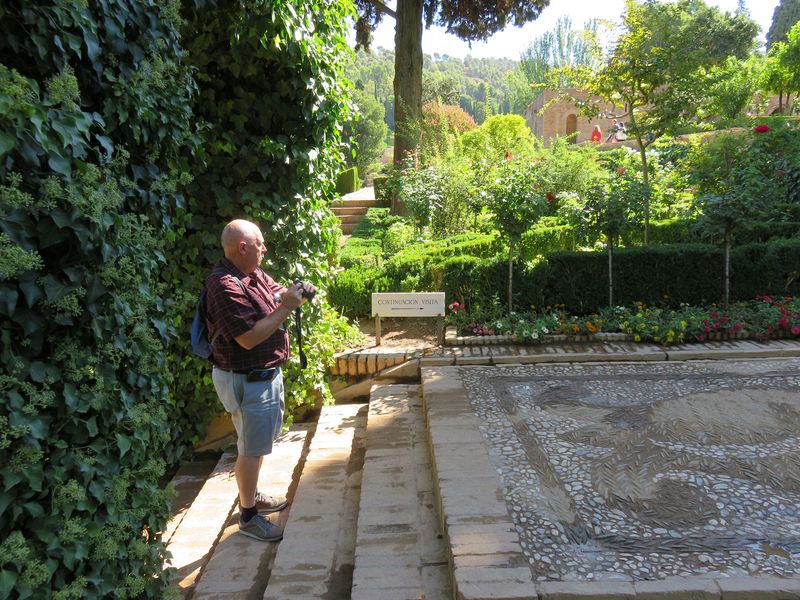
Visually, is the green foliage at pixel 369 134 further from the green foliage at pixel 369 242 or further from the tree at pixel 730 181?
the tree at pixel 730 181

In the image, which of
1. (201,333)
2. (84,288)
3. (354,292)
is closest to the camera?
(84,288)

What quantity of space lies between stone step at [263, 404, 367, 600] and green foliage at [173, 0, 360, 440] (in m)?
1.22

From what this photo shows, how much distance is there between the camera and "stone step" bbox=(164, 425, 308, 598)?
2834 mm

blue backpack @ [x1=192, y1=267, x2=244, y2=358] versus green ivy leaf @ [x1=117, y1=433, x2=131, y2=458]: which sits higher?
blue backpack @ [x1=192, y1=267, x2=244, y2=358]

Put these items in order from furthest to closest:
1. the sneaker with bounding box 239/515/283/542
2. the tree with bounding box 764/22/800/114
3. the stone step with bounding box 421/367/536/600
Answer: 1. the tree with bounding box 764/22/800/114
2. the sneaker with bounding box 239/515/283/542
3. the stone step with bounding box 421/367/536/600

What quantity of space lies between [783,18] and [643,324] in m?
43.7

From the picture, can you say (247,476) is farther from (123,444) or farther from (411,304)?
(411,304)

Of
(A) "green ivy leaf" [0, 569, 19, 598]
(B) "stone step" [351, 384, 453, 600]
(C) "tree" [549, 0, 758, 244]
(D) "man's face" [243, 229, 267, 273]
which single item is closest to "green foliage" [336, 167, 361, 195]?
(C) "tree" [549, 0, 758, 244]

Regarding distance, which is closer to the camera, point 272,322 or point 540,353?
point 272,322

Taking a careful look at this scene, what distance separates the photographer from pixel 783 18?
38.0m

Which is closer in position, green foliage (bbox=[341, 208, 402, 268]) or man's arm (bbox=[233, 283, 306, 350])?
man's arm (bbox=[233, 283, 306, 350])

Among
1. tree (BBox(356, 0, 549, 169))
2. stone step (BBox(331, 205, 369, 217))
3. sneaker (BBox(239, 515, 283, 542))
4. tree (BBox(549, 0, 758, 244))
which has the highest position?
tree (BBox(356, 0, 549, 169))

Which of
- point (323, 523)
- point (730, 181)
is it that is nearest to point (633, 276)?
point (730, 181)

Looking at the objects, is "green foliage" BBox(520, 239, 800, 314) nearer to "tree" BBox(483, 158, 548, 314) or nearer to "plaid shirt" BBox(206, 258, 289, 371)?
"tree" BBox(483, 158, 548, 314)
